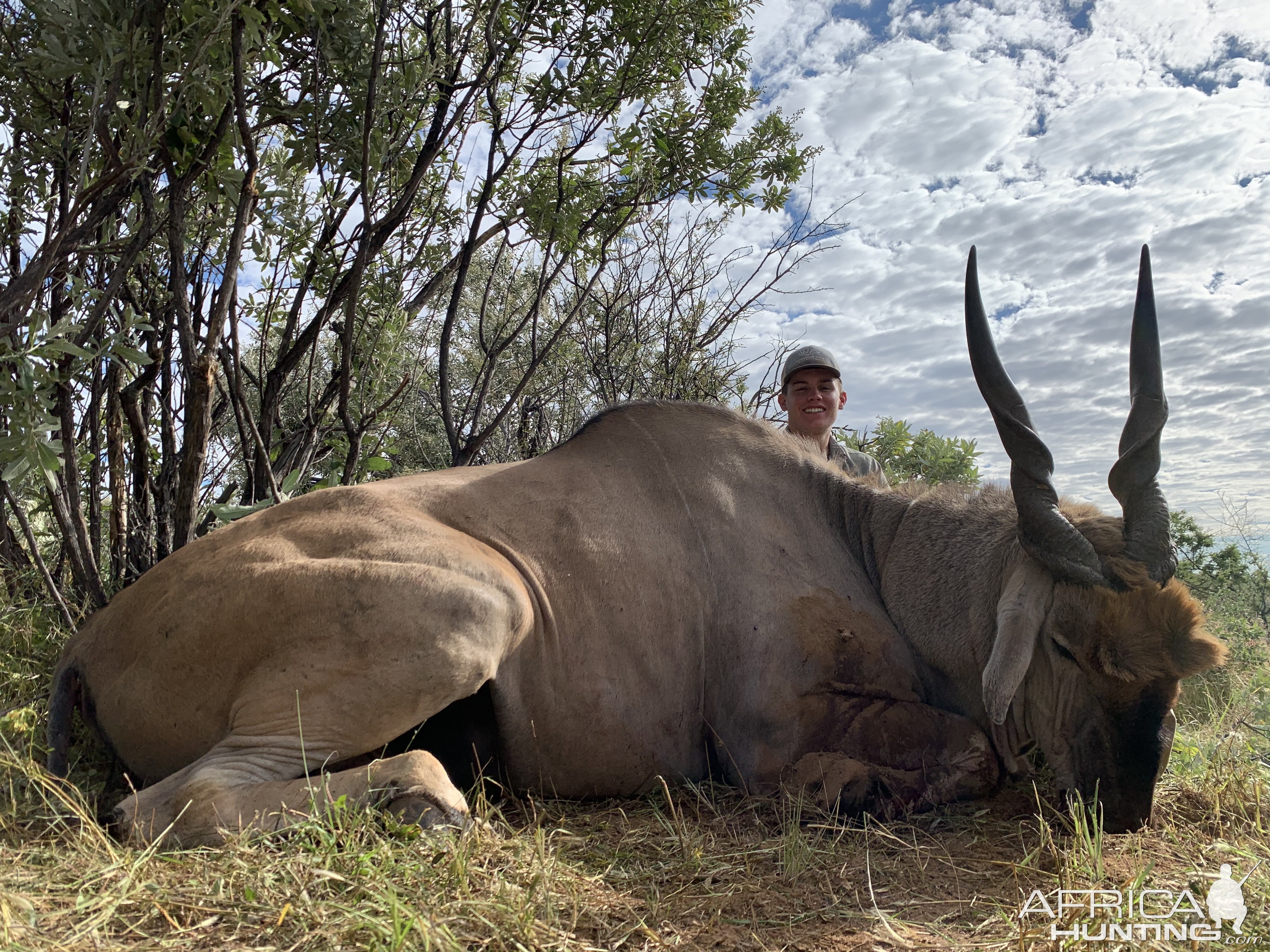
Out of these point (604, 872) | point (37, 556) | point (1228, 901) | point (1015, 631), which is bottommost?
point (1228, 901)

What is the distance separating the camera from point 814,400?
6520 mm

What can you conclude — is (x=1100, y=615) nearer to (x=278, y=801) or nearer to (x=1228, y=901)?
(x=1228, y=901)

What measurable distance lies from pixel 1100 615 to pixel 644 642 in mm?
1678

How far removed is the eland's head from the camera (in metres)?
3.09

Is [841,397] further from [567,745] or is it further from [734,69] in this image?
[567,745]

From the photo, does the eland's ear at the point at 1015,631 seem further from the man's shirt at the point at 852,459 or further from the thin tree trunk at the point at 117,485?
the thin tree trunk at the point at 117,485

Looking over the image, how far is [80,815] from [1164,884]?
2.99 metres

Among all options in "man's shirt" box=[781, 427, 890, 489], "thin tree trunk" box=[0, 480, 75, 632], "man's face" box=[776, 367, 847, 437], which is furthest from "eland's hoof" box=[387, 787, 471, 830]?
"man's face" box=[776, 367, 847, 437]

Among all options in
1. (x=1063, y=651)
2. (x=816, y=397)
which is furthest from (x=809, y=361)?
(x=1063, y=651)

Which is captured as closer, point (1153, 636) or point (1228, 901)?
point (1228, 901)

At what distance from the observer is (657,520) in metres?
3.73

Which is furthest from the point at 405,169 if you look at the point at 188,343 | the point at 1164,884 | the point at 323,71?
the point at 1164,884

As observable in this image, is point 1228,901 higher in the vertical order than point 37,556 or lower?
lower

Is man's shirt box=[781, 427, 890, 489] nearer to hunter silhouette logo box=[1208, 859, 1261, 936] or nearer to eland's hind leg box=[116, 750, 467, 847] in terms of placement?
hunter silhouette logo box=[1208, 859, 1261, 936]
